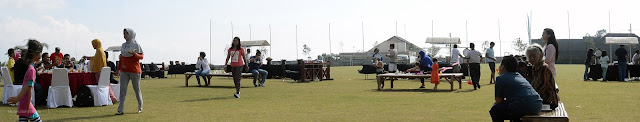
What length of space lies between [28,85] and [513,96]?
169 inches

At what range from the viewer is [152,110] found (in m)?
9.18

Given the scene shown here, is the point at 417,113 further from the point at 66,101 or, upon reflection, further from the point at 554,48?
the point at 66,101

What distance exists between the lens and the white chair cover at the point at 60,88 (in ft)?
31.8

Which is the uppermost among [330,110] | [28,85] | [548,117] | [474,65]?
[474,65]

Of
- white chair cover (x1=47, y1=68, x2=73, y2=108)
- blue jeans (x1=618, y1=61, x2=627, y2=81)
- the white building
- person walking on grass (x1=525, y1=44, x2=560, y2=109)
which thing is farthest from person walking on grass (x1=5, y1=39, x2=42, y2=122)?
the white building

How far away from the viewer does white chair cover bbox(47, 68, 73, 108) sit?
31.8ft

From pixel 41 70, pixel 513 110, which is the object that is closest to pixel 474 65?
pixel 41 70

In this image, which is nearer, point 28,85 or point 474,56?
point 28,85

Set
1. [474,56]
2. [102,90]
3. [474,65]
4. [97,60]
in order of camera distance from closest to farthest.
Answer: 1. [102,90]
2. [97,60]
3. [474,65]
4. [474,56]

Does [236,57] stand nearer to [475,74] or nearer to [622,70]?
[475,74]

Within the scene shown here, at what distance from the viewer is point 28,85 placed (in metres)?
5.53

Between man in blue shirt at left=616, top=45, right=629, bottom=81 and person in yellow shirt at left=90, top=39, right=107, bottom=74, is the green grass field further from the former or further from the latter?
man in blue shirt at left=616, top=45, right=629, bottom=81

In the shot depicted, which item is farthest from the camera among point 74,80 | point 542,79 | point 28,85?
point 74,80

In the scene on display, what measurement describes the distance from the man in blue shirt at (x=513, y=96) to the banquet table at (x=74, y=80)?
748cm
